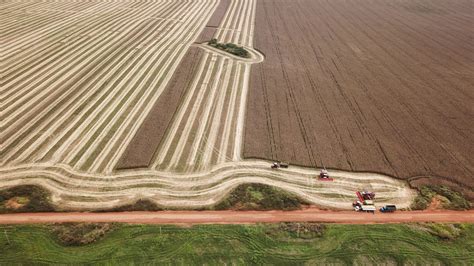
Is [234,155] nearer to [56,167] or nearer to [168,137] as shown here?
[168,137]

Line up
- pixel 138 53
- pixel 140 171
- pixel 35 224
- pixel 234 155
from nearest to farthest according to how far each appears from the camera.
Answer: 1. pixel 35 224
2. pixel 140 171
3. pixel 234 155
4. pixel 138 53

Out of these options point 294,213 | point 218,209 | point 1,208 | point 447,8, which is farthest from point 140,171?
point 447,8

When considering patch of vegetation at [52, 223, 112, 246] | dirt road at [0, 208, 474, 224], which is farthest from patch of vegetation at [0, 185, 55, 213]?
patch of vegetation at [52, 223, 112, 246]

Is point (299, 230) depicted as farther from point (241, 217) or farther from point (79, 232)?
point (79, 232)

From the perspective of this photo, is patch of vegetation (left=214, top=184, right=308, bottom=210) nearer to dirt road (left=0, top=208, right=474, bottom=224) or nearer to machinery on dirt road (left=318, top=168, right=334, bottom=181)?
dirt road (left=0, top=208, right=474, bottom=224)

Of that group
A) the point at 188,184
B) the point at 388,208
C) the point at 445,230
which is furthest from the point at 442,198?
the point at 188,184
